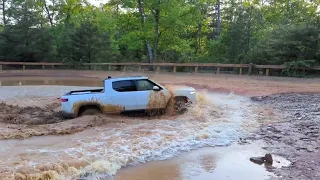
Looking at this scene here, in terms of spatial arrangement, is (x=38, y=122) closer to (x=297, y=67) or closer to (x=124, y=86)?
(x=124, y=86)

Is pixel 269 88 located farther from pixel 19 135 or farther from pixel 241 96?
pixel 19 135

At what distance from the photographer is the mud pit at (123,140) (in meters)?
6.65

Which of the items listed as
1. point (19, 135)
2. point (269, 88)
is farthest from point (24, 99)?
point (269, 88)

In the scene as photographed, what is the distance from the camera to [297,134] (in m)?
9.23

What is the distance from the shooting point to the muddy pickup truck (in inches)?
443

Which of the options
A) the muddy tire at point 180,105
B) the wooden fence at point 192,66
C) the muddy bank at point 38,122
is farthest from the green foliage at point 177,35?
the muddy bank at point 38,122

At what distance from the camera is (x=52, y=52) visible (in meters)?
36.3

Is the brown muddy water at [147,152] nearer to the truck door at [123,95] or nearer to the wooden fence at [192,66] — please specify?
the truck door at [123,95]

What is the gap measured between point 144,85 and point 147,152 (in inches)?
160

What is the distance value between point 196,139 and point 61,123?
4.63m

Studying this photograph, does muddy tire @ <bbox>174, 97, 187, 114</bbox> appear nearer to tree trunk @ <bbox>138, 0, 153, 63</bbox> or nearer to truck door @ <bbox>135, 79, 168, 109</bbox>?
truck door @ <bbox>135, 79, 168, 109</bbox>

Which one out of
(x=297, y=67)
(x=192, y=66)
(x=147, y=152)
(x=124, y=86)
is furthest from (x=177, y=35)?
(x=147, y=152)

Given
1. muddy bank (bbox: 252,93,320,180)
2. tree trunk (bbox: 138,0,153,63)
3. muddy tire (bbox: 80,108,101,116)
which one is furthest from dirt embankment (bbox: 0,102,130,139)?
tree trunk (bbox: 138,0,153,63)

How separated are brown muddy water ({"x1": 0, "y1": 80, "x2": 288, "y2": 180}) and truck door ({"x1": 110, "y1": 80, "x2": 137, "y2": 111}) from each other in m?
0.55
